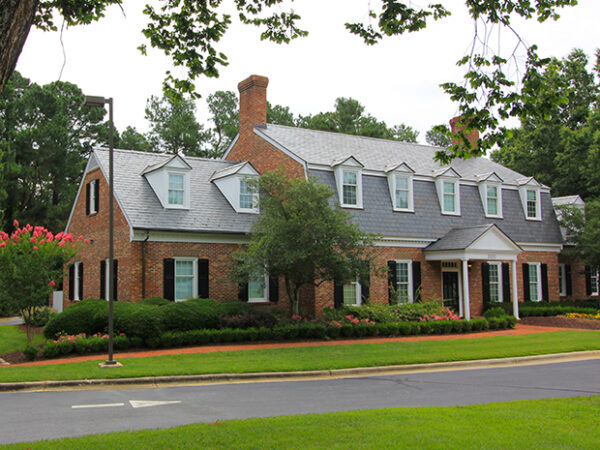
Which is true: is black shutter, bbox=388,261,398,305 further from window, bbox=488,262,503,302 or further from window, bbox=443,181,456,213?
window, bbox=488,262,503,302

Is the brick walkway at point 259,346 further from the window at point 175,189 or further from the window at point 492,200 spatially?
the window at point 175,189

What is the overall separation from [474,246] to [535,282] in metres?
6.89

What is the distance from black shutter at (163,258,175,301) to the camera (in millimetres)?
21109

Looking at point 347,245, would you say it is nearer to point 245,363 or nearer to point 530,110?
point 245,363

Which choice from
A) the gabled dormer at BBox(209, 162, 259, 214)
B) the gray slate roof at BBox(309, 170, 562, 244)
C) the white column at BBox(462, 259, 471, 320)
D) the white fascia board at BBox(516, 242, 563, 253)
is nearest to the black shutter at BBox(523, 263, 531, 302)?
the white fascia board at BBox(516, 242, 563, 253)

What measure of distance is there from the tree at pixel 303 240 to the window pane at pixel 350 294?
371cm

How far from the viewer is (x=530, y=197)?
29.8 meters

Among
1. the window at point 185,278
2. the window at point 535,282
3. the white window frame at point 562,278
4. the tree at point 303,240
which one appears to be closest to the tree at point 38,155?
the window at point 185,278

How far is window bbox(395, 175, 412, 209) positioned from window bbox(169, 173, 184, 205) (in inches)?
369

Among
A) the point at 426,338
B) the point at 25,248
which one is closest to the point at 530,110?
the point at 426,338

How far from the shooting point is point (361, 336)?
20531mm

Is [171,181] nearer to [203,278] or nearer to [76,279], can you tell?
[203,278]

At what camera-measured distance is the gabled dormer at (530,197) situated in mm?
29531

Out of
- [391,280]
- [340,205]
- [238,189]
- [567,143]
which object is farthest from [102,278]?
[567,143]
